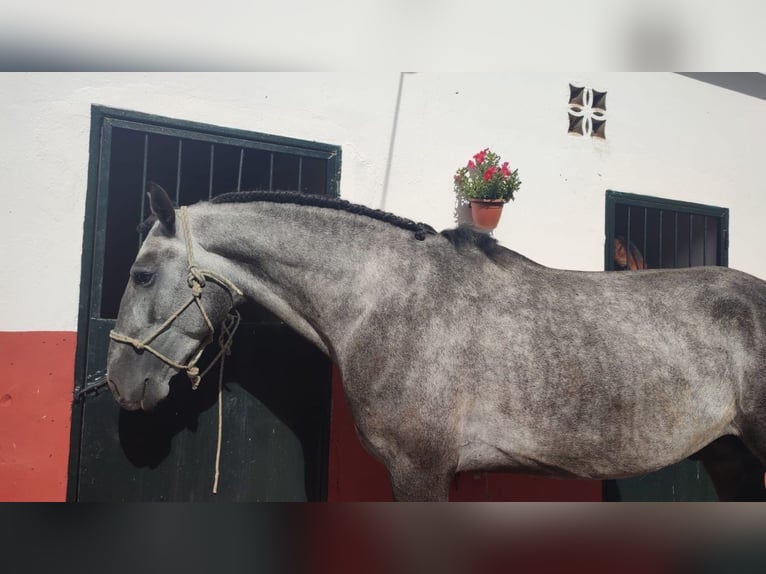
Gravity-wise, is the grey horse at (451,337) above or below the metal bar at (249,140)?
below

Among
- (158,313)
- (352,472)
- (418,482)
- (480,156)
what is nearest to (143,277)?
(158,313)

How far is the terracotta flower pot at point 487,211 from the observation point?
3.80m

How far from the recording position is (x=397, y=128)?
3.94 m

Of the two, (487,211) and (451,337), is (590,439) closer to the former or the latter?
(451,337)

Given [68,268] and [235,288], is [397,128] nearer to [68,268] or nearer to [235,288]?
[235,288]

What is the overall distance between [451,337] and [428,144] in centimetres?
187

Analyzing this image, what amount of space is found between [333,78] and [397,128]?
533 millimetres

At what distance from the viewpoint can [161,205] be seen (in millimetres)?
2625

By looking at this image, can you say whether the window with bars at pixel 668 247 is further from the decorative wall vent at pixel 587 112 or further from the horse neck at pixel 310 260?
the horse neck at pixel 310 260

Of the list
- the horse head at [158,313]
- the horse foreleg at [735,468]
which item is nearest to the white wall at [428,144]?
the horse head at [158,313]

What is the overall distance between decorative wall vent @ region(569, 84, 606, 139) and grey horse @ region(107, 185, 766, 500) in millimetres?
1984

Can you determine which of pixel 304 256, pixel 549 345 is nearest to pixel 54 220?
pixel 304 256

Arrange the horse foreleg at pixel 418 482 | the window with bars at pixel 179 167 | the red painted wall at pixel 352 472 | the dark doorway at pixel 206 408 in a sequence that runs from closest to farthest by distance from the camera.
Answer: the horse foreleg at pixel 418 482
the dark doorway at pixel 206 408
the window with bars at pixel 179 167
the red painted wall at pixel 352 472

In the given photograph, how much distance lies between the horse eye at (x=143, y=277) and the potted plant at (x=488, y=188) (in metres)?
2.09
